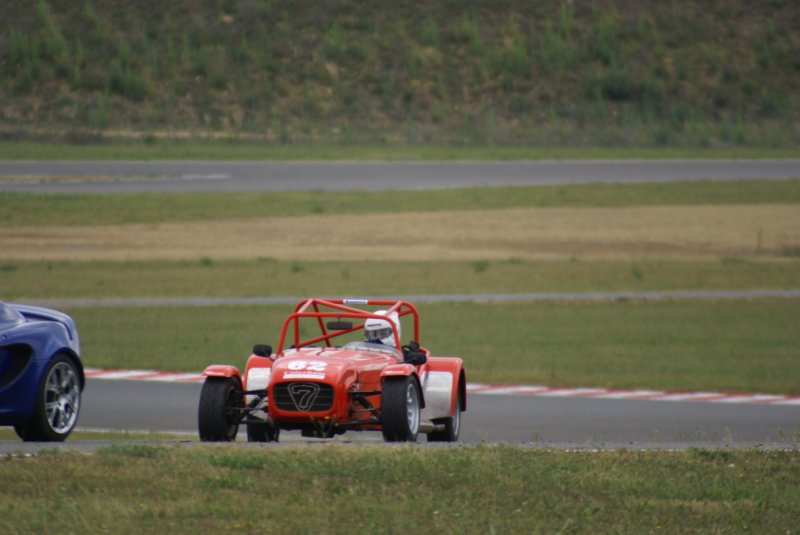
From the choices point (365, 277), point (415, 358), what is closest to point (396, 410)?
point (415, 358)

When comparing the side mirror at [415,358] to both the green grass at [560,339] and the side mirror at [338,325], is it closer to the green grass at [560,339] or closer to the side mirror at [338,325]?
the side mirror at [338,325]

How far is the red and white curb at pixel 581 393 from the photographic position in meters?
17.2

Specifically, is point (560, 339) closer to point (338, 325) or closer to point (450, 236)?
point (338, 325)

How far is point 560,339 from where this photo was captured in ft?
71.3

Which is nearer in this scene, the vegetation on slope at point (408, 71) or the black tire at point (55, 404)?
the black tire at point (55, 404)

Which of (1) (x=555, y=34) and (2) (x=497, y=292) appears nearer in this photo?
(2) (x=497, y=292)

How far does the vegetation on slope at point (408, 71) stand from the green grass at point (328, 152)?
176cm

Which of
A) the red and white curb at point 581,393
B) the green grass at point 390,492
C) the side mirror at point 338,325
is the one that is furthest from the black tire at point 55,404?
the red and white curb at point 581,393

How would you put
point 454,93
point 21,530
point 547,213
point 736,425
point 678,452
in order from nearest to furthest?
point 21,530 → point 678,452 → point 736,425 → point 547,213 → point 454,93

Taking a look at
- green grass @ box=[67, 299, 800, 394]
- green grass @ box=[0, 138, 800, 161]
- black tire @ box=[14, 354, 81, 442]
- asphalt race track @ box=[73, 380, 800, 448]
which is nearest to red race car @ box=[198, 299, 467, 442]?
black tire @ box=[14, 354, 81, 442]

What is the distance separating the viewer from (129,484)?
8094 millimetres

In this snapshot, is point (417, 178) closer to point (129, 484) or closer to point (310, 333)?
point (310, 333)

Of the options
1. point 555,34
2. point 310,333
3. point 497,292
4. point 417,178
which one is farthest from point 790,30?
point 310,333

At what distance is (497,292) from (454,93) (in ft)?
127
